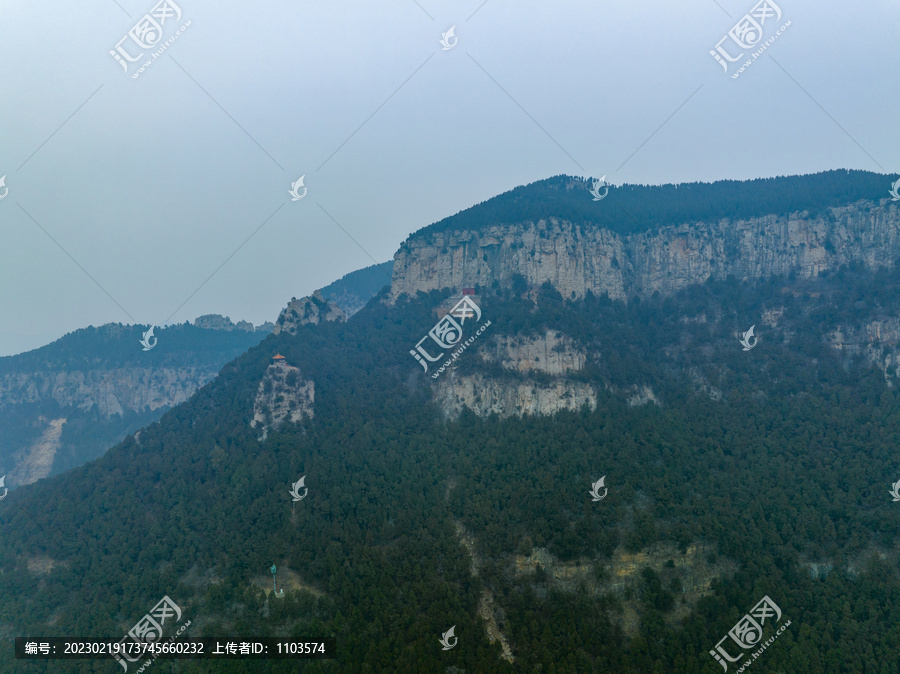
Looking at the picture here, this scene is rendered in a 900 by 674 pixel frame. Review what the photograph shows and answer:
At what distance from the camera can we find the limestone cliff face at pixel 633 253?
111688 mm

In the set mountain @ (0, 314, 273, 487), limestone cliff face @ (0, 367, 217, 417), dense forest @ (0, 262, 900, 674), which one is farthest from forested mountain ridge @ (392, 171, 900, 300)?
mountain @ (0, 314, 273, 487)

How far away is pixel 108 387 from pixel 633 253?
475ft

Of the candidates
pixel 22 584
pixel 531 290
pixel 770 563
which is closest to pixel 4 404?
pixel 22 584

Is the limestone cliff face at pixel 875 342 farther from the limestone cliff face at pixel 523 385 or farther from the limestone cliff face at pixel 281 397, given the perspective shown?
the limestone cliff face at pixel 281 397

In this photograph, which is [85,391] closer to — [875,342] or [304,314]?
[304,314]

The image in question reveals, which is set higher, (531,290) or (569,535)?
(531,290)

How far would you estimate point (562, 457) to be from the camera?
8638 cm

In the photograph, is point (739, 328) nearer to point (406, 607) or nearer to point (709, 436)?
point (709, 436)

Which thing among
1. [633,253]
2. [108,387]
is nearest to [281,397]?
[633,253]

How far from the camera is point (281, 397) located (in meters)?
96.9

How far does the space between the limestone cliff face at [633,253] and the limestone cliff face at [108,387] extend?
89800 millimetres

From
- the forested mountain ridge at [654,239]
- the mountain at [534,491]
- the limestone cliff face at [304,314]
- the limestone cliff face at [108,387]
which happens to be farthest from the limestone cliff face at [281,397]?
the limestone cliff face at [108,387]

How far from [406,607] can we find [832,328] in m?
78.8

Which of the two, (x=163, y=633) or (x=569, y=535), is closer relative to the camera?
(x=163, y=633)
